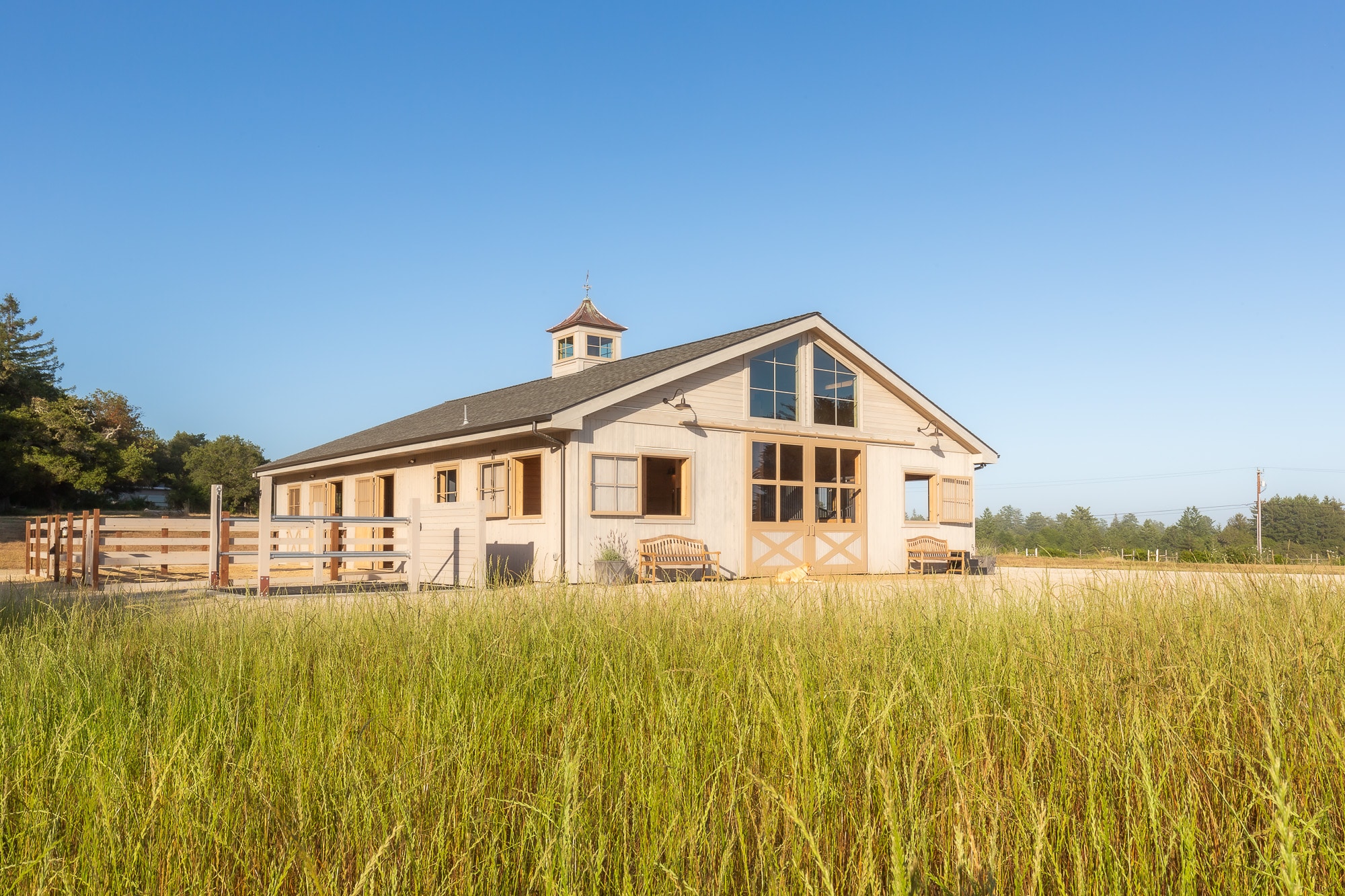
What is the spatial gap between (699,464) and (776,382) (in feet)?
8.29

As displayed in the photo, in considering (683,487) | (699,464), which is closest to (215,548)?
(683,487)

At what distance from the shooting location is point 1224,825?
8.00 feet

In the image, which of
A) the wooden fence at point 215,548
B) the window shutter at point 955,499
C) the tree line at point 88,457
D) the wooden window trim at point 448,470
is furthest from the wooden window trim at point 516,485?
the tree line at point 88,457

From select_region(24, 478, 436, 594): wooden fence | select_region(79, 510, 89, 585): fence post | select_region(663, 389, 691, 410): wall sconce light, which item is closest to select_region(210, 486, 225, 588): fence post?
select_region(24, 478, 436, 594): wooden fence

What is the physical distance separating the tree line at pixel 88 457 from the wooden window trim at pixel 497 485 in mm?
16862

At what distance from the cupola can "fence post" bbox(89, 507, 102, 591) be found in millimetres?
11548

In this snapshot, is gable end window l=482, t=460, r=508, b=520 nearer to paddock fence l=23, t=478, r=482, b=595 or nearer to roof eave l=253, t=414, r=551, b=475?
roof eave l=253, t=414, r=551, b=475

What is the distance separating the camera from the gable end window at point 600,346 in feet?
75.0

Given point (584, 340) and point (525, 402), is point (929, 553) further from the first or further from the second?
point (584, 340)

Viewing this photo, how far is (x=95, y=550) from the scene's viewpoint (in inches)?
498

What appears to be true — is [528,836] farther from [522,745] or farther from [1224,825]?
[1224,825]

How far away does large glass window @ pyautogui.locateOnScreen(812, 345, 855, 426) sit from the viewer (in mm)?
18328

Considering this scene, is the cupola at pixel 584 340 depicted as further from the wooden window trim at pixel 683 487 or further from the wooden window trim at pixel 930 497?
the wooden window trim at pixel 930 497

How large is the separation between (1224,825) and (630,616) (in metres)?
3.11
